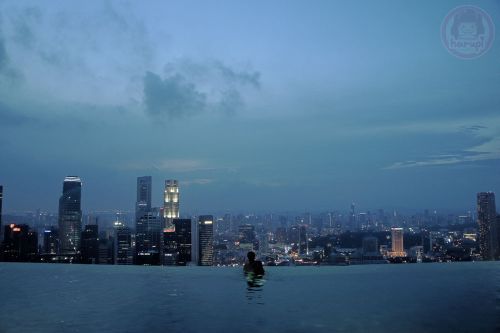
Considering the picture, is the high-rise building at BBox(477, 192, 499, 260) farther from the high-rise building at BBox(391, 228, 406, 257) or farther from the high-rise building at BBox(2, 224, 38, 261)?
the high-rise building at BBox(2, 224, 38, 261)

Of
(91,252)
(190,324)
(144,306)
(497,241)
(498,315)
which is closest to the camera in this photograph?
(190,324)

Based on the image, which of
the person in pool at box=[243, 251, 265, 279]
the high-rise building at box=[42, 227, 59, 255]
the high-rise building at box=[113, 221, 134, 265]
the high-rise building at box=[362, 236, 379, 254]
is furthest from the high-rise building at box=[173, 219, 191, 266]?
the person in pool at box=[243, 251, 265, 279]

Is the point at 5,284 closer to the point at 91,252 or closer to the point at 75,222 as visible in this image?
the point at 91,252

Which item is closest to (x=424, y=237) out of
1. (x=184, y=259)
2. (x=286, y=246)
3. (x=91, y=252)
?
(x=286, y=246)

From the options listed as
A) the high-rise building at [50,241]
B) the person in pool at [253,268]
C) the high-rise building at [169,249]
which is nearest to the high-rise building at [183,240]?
the high-rise building at [169,249]

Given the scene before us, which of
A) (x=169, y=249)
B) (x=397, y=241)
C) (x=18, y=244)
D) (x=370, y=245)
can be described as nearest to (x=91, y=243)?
(x=18, y=244)

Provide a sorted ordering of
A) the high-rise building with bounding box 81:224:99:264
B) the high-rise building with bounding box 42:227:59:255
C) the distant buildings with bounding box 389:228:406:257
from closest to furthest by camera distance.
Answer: the distant buildings with bounding box 389:228:406:257
the high-rise building with bounding box 81:224:99:264
the high-rise building with bounding box 42:227:59:255

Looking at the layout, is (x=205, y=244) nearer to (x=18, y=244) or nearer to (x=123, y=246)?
(x=123, y=246)
